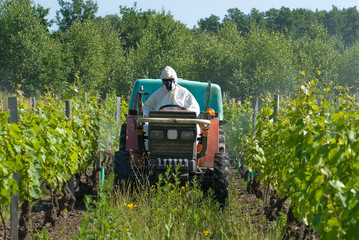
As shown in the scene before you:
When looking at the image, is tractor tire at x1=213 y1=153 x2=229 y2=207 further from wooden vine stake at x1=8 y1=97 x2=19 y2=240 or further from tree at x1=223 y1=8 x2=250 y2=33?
tree at x1=223 y1=8 x2=250 y2=33

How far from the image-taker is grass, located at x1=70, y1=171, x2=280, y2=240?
482 centimetres

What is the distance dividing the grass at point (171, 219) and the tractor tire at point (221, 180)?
10 centimetres

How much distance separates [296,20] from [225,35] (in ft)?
174

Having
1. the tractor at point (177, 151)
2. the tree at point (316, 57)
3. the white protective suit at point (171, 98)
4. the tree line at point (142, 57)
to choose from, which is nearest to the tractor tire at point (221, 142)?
the tractor at point (177, 151)

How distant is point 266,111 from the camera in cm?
802

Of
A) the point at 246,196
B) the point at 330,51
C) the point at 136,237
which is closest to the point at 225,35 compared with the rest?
the point at 330,51

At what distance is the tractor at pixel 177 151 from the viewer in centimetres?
704

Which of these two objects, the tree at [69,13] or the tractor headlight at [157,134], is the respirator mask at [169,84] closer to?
the tractor headlight at [157,134]

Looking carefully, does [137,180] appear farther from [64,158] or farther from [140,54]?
[140,54]

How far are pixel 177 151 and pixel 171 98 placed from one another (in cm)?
90

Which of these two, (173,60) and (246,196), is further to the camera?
(173,60)

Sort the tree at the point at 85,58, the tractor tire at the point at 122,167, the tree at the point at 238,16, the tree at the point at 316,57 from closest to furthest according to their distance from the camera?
the tractor tire at the point at 122,167 < the tree at the point at 85,58 < the tree at the point at 316,57 < the tree at the point at 238,16

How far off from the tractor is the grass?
0.20m

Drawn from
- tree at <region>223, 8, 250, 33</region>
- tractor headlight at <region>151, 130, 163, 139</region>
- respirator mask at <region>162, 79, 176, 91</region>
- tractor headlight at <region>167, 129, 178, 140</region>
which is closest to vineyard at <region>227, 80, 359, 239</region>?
tractor headlight at <region>167, 129, 178, 140</region>
